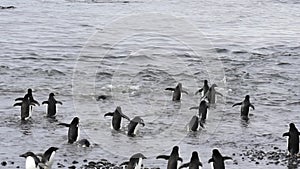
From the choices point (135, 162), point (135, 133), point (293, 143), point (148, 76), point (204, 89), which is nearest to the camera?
point (135, 162)

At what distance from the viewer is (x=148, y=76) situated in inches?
1005

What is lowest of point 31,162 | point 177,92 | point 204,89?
point 31,162

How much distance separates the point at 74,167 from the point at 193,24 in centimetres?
3642

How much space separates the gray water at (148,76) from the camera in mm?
15070

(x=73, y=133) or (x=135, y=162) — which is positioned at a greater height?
(x=73, y=133)

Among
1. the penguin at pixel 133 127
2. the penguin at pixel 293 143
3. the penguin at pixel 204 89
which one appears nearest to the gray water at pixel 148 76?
the penguin at pixel 133 127

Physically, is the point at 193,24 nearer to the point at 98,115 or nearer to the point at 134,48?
the point at 134,48

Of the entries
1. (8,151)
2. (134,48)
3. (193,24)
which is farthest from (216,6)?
(8,151)

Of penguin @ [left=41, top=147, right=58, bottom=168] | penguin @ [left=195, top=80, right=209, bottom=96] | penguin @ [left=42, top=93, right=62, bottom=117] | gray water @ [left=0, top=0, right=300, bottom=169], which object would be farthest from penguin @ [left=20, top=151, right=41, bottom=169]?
penguin @ [left=195, top=80, right=209, bottom=96]

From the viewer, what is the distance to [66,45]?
3459 centimetres

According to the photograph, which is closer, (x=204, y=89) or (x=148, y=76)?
(x=204, y=89)

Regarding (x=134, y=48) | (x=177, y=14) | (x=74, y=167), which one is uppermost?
(x=177, y=14)

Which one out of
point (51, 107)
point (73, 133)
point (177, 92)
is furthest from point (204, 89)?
point (73, 133)

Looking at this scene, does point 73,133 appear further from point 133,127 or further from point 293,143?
point 293,143
